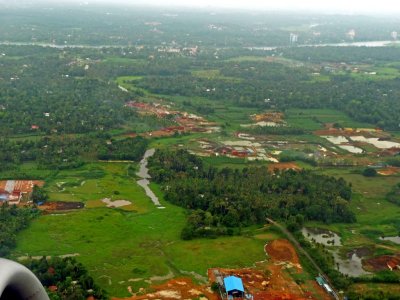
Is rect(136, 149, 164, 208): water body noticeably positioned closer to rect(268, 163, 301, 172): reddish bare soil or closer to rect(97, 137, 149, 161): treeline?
rect(97, 137, 149, 161): treeline

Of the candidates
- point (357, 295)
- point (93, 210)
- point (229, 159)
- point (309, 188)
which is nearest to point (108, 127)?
point (229, 159)

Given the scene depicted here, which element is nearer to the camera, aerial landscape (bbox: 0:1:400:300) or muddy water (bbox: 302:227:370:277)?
aerial landscape (bbox: 0:1:400:300)

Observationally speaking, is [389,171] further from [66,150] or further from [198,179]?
A: [66,150]

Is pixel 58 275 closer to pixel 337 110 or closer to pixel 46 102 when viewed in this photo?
pixel 46 102

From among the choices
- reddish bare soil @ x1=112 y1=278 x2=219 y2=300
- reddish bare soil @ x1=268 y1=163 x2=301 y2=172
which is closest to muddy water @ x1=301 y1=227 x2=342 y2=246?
reddish bare soil @ x1=112 y1=278 x2=219 y2=300

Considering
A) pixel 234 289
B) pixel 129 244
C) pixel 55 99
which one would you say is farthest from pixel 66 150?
pixel 234 289

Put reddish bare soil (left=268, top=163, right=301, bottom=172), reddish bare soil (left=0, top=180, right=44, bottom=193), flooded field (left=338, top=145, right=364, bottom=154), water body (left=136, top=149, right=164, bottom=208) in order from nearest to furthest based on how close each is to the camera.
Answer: reddish bare soil (left=0, top=180, right=44, bottom=193) < water body (left=136, top=149, right=164, bottom=208) < reddish bare soil (left=268, top=163, right=301, bottom=172) < flooded field (left=338, top=145, right=364, bottom=154)
